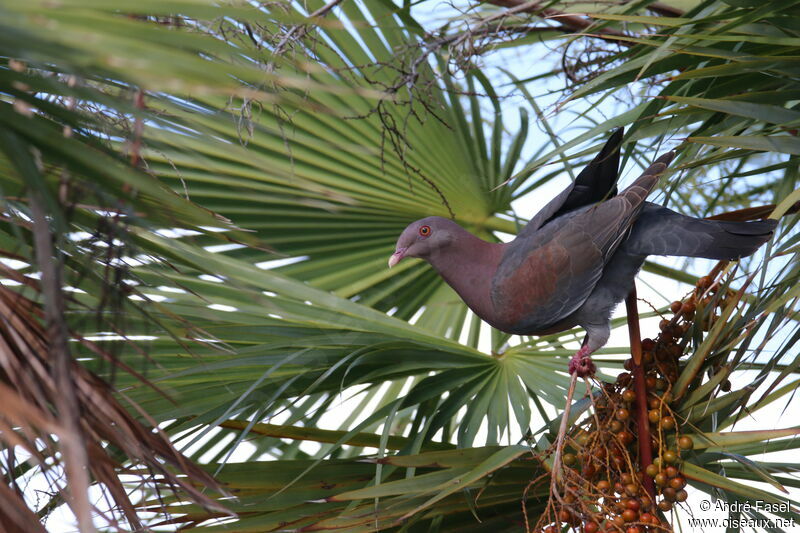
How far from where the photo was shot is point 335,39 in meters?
2.13

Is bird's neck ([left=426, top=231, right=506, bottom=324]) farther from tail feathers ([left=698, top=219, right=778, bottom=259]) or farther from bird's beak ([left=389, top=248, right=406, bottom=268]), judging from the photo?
tail feathers ([left=698, top=219, right=778, bottom=259])

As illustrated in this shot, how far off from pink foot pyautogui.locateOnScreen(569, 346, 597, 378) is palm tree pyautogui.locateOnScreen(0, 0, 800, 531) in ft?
0.20

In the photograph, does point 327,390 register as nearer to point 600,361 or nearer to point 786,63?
point 600,361

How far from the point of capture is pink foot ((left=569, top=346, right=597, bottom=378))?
1359 millimetres

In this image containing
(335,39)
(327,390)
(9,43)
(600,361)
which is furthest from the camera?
(335,39)

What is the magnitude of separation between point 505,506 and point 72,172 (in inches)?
42.9

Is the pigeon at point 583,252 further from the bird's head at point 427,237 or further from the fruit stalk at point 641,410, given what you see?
the fruit stalk at point 641,410

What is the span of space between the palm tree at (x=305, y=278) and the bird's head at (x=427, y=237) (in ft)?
0.57

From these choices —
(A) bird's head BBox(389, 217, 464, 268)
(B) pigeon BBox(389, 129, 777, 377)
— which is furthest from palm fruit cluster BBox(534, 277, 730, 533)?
(A) bird's head BBox(389, 217, 464, 268)

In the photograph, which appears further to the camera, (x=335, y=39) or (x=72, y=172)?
(x=335, y=39)

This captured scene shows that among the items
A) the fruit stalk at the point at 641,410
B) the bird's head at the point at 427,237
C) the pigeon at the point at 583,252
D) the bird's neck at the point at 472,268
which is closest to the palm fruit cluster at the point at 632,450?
the fruit stalk at the point at 641,410

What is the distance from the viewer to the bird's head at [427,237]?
173cm

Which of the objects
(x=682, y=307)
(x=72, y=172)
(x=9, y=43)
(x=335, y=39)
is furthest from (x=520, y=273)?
(x=9, y=43)

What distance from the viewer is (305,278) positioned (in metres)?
2.08
